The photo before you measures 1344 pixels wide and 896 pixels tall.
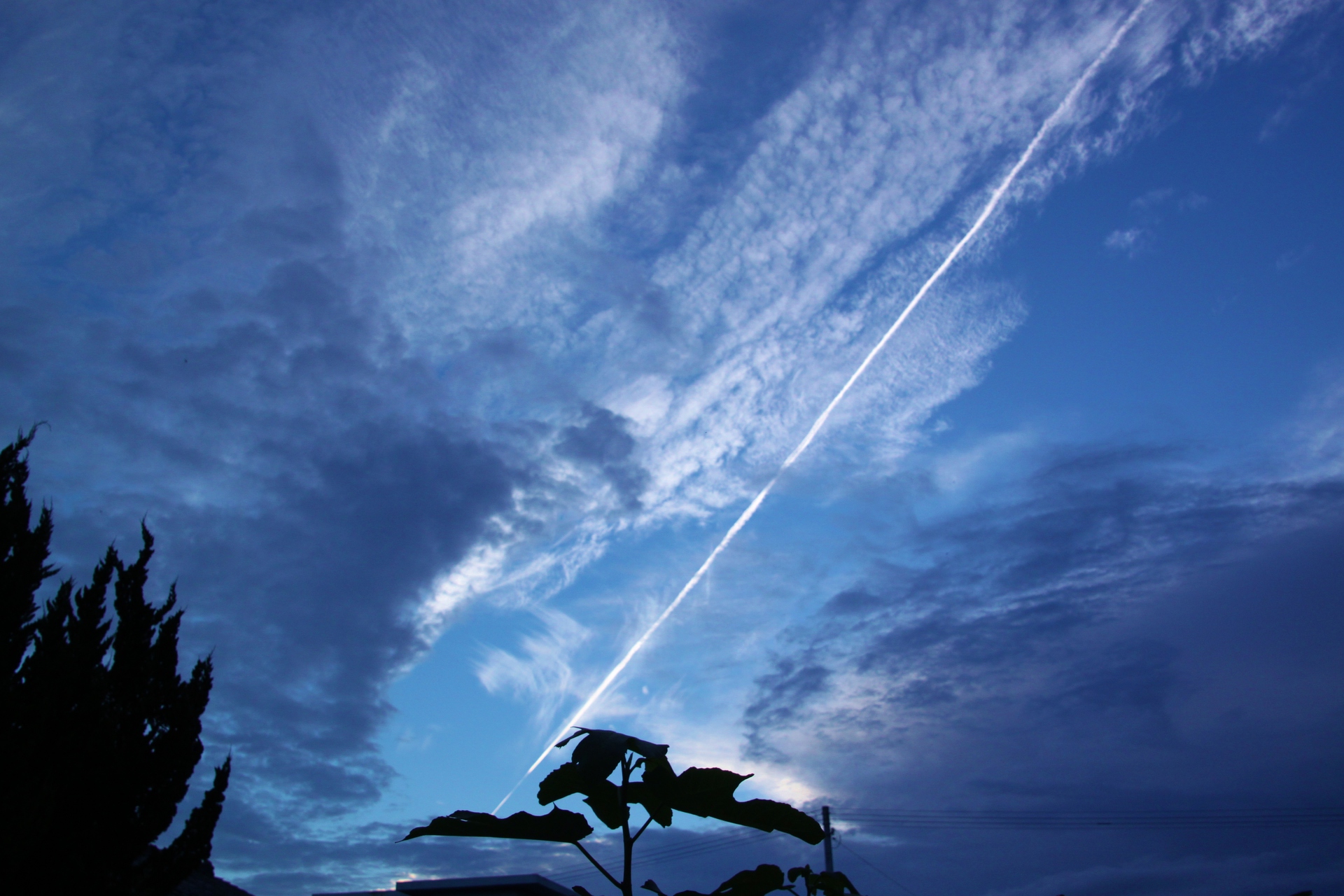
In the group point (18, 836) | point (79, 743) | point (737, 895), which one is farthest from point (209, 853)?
point (737, 895)

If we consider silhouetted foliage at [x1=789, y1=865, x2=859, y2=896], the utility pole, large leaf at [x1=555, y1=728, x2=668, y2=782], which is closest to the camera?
large leaf at [x1=555, y1=728, x2=668, y2=782]

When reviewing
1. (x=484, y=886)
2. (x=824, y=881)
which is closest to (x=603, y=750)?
(x=824, y=881)

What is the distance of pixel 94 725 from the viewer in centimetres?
1862

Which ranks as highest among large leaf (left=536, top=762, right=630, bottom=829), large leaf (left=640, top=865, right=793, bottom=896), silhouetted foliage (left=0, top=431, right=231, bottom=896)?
silhouetted foliage (left=0, top=431, right=231, bottom=896)

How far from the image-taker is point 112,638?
795 inches

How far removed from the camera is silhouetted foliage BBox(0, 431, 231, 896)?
55.7 feet

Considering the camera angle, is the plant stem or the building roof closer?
the plant stem

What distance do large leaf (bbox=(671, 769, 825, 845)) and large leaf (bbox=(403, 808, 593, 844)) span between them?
28 centimetres

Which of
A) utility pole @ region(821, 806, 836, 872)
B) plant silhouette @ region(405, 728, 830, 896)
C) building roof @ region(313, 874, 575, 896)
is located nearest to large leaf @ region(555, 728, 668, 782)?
plant silhouette @ region(405, 728, 830, 896)

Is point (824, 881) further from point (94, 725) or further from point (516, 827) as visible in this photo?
point (94, 725)

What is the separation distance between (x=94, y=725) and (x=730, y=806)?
22.3 metres

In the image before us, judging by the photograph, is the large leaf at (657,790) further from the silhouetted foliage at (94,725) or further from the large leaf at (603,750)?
the silhouetted foliage at (94,725)

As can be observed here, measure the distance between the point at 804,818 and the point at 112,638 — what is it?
2353cm

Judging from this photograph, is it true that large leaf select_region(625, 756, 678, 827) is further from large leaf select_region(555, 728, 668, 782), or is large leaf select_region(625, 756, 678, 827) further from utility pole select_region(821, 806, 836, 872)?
utility pole select_region(821, 806, 836, 872)
